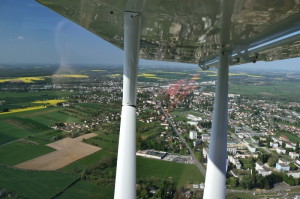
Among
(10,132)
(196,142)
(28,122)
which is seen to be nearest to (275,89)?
(196,142)

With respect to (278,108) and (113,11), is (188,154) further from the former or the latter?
(113,11)

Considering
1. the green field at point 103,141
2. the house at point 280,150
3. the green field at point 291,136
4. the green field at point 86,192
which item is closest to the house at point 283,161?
the house at point 280,150

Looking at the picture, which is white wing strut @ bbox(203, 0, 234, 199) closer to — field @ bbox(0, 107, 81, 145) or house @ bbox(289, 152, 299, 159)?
field @ bbox(0, 107, 81, 145)

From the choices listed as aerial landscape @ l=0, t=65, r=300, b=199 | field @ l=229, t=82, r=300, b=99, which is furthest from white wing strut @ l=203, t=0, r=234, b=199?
field @ l=229, t=82, r=300, b=99

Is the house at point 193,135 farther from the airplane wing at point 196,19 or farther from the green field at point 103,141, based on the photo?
the airplane wing at point 196,19

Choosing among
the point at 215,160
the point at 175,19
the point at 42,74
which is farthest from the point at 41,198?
the point at 175,19
